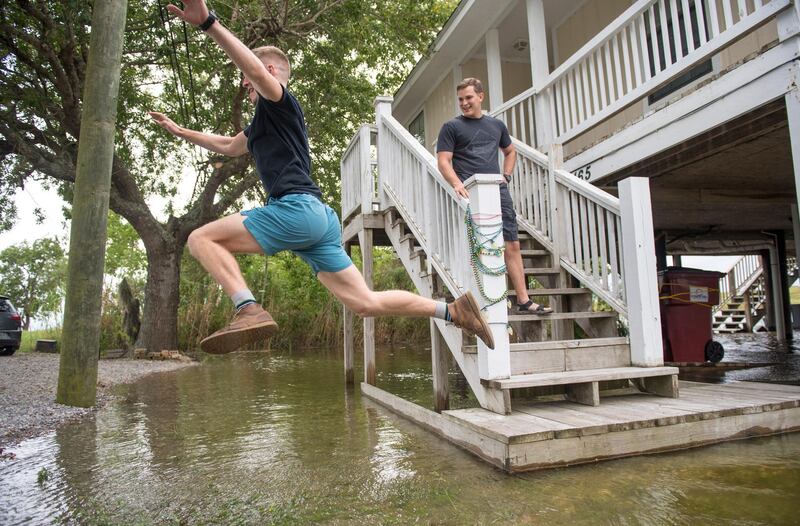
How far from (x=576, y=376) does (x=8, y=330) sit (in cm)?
1355

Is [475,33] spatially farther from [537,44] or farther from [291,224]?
[291,224]

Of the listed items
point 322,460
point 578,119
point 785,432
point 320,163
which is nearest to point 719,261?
point 320,163

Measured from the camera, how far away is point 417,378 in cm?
710

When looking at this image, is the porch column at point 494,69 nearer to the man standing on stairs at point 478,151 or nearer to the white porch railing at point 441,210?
the white porch railing at point 441,210

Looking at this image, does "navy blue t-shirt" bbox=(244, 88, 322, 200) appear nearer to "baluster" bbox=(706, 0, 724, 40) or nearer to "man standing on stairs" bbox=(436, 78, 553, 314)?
"man standing on stairs" bbox=(436, 78, 553, 314)

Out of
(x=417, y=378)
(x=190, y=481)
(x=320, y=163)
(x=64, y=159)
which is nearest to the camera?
(x=190, y=481)

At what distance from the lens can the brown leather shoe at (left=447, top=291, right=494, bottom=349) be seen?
10.2 feet

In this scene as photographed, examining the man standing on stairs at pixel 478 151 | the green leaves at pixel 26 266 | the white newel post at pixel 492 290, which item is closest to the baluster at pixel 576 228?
the man standing on stairs at pixel 478 151

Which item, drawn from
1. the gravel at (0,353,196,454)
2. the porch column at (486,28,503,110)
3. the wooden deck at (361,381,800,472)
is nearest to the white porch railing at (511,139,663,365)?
the wooden deck at (361,381,800,472)

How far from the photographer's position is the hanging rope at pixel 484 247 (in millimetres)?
3326

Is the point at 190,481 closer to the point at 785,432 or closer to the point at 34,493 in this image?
the point at 34,493

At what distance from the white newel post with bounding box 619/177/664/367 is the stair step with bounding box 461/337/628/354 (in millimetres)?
148

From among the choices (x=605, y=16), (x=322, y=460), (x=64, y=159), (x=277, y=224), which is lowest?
(x=322, y=460)

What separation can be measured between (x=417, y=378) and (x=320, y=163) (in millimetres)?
7065
